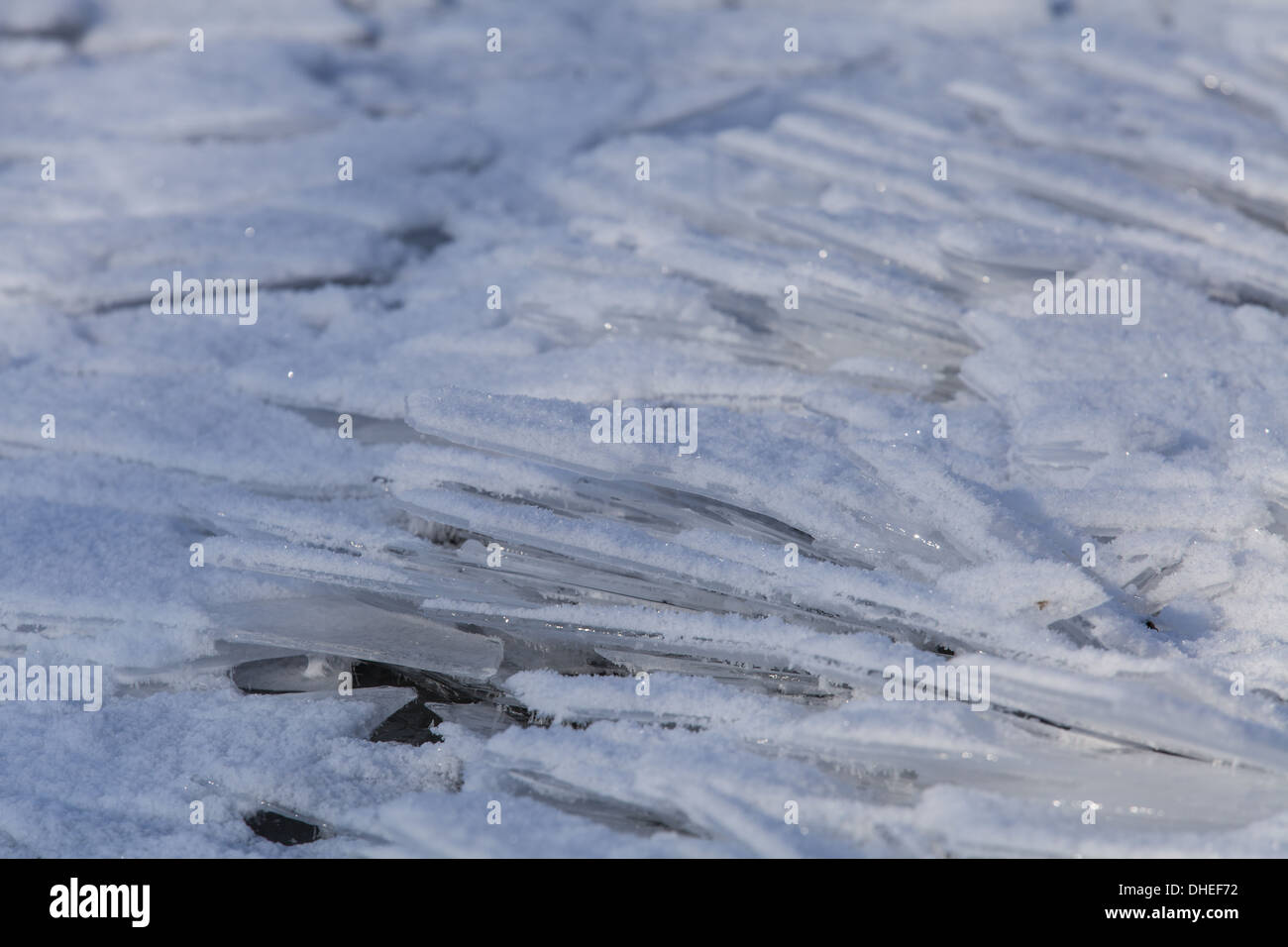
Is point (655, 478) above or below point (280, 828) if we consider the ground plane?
above

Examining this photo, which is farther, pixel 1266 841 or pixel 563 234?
pixel 563 234

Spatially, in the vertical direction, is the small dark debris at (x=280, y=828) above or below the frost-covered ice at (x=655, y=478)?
below

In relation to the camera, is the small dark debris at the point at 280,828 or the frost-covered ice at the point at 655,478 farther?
the small dark debris at the point at 280,828

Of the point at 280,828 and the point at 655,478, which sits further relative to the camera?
the point at 655,478

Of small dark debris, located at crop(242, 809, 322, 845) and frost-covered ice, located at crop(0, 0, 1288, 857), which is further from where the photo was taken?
small dark debris, located at crop(242, 809, 322, 845)

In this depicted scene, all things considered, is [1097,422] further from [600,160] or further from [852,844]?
[600,160]

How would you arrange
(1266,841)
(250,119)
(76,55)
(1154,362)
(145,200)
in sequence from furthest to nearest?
(76,55)
(250,119)
(145,200)
(1154,362)
(1266,841)

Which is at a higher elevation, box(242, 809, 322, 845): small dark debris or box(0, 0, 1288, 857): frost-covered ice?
box(0, 0, 1288, 857): frost-covered ice

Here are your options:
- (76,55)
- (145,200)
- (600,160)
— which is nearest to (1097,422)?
(600,160)
